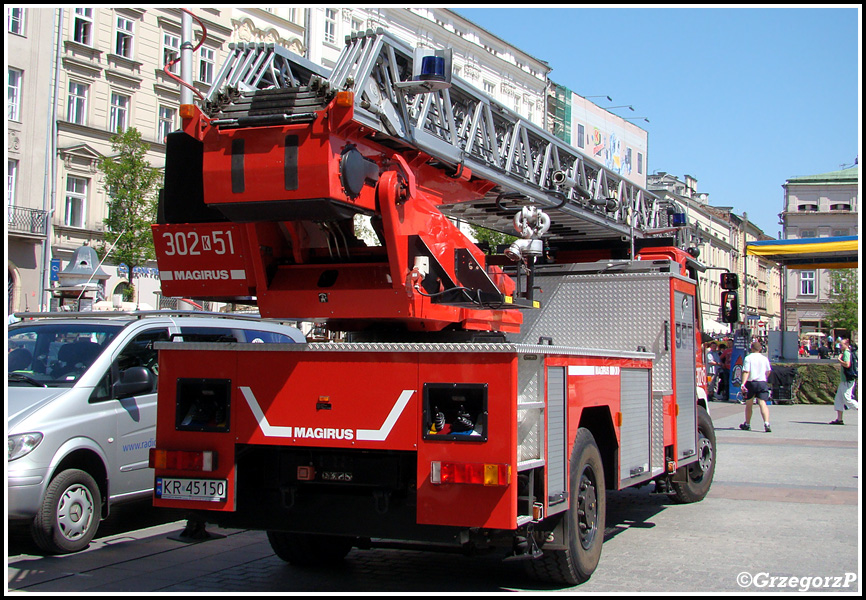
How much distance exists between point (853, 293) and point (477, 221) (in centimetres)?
5669

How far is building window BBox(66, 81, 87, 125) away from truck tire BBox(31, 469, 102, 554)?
26.5 m

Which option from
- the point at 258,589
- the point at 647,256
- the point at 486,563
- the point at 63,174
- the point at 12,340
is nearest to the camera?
the point at 258,589

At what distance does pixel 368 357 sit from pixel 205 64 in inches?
1257

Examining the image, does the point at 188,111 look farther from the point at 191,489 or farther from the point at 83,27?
the point at 83,27

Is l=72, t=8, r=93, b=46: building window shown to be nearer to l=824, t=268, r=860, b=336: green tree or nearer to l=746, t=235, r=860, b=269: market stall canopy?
l=746, t=235, r=860, b=269: market stall canopy

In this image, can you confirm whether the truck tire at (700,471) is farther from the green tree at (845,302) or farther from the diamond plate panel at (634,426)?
the green tree at (845,302)

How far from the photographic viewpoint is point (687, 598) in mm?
5914

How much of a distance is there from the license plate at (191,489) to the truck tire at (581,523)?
216cm

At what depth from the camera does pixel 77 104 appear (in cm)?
3136

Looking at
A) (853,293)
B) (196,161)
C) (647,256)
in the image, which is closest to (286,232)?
(196,161)

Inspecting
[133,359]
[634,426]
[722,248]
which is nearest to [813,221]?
[722,248]

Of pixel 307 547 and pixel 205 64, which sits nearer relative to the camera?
pixel 307 547

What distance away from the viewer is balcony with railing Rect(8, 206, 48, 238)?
1141 inches

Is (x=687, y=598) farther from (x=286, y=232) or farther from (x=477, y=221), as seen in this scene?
(x=477, y=221)
